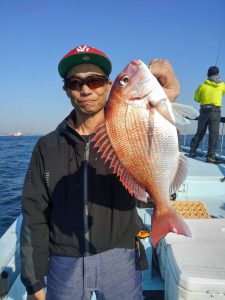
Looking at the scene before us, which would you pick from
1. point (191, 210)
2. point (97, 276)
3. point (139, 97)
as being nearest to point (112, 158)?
point (139, 97)

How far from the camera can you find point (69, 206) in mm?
2283

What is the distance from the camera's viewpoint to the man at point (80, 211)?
2236 millimetres

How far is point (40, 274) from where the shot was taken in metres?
2.39

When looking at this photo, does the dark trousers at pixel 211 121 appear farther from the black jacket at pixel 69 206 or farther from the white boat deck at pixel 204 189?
the black jacket at pixel 69 206

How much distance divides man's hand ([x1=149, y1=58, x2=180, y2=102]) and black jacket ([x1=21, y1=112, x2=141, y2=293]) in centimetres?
73

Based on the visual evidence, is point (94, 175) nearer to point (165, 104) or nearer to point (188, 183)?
point (165, 104)

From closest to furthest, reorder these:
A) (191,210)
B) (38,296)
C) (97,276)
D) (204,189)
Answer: (97,276) < (38,296) < (191,210) < (204,189)

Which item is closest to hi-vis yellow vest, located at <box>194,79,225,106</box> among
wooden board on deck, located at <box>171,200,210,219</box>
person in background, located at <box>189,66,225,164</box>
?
person in background, located at <box>189,66,225,164</box>

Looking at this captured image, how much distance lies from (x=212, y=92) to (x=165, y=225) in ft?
22.3

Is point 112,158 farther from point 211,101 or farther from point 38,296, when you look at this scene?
point 211,101

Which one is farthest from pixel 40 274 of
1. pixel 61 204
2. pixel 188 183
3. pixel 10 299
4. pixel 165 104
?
pixel 188 183

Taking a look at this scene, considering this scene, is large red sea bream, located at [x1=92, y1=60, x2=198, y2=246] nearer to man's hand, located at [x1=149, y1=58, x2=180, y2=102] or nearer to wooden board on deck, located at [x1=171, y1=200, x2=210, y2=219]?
man's hand, located at [x1=149, y1=58, x2=180, y2=102]

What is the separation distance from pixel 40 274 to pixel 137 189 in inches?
48.4

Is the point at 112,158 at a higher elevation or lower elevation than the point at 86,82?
lower
